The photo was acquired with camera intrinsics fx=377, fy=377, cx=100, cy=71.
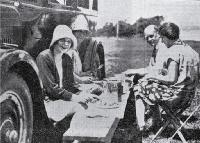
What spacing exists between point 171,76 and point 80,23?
1.08 meters

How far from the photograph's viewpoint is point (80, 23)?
132 inches

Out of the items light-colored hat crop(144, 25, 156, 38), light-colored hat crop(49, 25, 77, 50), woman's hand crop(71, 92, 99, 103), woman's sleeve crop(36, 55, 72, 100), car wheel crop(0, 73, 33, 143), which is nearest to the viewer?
car wheel crop(0, 73, 33, 143)

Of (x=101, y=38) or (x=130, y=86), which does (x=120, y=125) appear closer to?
(x=130, y=86)

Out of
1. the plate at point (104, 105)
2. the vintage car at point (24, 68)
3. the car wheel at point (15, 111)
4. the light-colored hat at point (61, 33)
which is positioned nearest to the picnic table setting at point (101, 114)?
the plate at point (104, 105)

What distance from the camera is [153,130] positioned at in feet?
13.0

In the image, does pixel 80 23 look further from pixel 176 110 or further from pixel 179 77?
pixel 176 110

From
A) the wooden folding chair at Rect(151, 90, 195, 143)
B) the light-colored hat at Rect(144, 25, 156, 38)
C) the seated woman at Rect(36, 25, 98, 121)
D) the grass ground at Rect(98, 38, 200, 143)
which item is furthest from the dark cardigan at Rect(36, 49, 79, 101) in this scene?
the wooden folding chair at Rect(151, 90, 195, 143)

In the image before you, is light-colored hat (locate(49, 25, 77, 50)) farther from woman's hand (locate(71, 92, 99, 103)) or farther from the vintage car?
woman's hand (locate(71, 92, 99, 103))

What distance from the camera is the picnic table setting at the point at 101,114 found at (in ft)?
9.63

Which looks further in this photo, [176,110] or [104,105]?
[176,110]

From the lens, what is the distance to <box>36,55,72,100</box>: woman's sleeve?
2.87m

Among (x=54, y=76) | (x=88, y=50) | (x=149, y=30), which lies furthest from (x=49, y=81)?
(x=149, y=30)

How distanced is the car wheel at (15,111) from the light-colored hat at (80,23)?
0.86 meters

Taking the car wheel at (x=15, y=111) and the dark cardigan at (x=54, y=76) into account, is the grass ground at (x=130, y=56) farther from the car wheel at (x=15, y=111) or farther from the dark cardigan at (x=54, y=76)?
the car wheel at (x=15, y=111)
